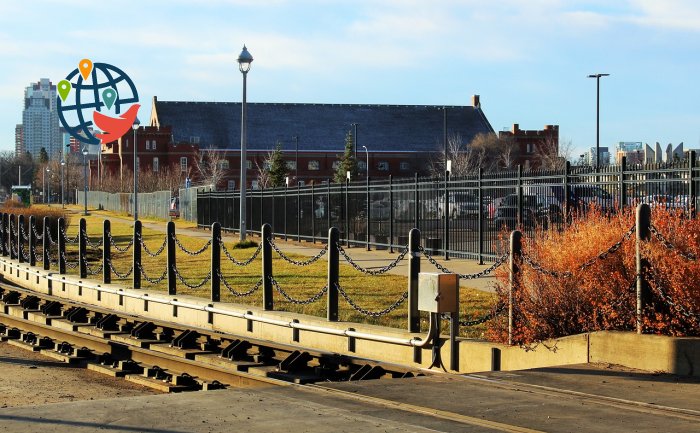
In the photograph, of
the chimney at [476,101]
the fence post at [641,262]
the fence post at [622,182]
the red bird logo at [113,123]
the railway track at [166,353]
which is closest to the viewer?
the fence post at [641,262]

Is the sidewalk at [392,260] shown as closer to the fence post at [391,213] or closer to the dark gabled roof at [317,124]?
the fence post at [391,213]

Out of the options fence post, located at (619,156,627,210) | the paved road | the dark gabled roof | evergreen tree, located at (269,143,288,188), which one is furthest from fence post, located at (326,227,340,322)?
the dark gabled roof

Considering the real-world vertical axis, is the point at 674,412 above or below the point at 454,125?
below

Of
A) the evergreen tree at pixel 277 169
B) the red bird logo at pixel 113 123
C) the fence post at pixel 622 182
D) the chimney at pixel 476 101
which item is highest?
the chimney at pixel 476 101

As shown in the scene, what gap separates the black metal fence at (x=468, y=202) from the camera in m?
19.3

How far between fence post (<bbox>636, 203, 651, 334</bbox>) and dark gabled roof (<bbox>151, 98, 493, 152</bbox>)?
10624 cm

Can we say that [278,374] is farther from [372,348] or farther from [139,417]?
[139,417]

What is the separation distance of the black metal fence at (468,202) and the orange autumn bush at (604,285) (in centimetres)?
199

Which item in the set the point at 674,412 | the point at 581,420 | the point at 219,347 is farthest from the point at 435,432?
the point at 219,347

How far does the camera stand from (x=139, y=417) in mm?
9305

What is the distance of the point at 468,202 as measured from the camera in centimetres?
2573

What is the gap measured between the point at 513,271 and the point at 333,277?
3675 millimetres

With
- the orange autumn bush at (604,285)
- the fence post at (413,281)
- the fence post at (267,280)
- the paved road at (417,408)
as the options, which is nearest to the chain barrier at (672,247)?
the orange autumn bush at (604,285)

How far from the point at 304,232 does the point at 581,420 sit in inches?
1131
